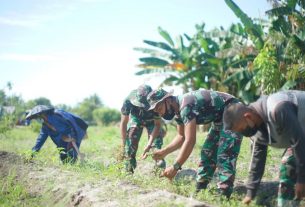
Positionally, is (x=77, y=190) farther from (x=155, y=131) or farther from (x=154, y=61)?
(x=154, y=61)

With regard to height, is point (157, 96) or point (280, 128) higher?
point (157, 96)

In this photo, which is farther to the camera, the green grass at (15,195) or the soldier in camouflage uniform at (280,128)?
the green grass at (15,195)

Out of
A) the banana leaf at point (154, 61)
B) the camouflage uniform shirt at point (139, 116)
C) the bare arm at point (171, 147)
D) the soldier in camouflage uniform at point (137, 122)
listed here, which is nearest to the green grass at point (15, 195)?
the bare arm at point (171, 147)

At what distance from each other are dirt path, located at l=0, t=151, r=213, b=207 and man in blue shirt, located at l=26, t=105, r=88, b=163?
94 centimetres

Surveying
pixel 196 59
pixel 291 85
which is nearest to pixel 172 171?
pixel 291 85

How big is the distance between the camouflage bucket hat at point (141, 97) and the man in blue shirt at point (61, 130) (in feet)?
5.59

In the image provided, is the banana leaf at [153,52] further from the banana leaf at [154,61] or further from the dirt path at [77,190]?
the dirt path at [77,190]

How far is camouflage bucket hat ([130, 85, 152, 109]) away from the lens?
648 centimetres

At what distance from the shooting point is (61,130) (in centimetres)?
766

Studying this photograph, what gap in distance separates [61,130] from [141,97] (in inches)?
80.0

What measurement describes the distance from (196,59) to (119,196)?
13773 millimetres

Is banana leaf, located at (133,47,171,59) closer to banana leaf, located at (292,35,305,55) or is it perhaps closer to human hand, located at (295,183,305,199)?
banana leaf, located at (292,35,305,55)

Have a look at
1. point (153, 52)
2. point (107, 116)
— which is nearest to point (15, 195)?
point (153, 52)

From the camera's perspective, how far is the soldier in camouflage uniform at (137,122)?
651cm
